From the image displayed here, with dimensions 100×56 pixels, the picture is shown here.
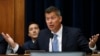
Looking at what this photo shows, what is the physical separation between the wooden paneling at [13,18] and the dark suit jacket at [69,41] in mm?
1900

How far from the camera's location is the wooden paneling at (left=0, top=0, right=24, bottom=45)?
5.19 metres

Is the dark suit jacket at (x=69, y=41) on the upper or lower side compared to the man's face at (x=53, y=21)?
lower

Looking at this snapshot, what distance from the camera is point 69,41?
3.24 m

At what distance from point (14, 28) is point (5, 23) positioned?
181 millimetres

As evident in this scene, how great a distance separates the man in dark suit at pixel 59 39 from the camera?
10.5 ft

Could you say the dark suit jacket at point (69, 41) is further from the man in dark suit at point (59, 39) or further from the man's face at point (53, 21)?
the man's face at point (53, 21)

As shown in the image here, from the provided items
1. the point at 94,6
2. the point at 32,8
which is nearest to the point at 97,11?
the point at 94,6

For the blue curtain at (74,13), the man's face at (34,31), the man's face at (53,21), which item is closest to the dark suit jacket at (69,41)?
the man's face at (53,21)

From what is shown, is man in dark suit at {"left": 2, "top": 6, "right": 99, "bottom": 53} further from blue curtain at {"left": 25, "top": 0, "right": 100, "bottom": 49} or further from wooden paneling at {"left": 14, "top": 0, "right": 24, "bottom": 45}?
wooden paneling at {"left": 14, "top": 0, "right": 24, "bottom": 45}

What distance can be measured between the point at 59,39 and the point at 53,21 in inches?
8.4

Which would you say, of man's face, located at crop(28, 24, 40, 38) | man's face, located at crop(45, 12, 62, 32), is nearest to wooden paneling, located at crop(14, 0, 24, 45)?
man's face, located at crop(28, 24, 40, 38)

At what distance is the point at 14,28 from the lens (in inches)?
206

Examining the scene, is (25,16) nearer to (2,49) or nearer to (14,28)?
(14,28)

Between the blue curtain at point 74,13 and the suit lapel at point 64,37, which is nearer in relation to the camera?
the suit lapel at point 64,37
